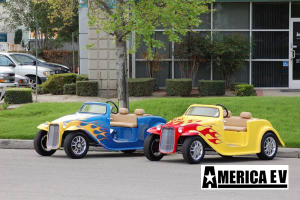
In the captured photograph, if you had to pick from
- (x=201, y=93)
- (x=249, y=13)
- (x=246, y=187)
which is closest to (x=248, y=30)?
(x=249, y=13)

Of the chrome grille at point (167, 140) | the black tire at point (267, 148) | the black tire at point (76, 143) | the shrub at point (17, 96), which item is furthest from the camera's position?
the shrub at point (17, 96)

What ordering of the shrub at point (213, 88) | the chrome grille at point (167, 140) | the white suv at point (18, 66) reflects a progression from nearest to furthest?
1. the chrome grille at point (167, 140)
2. the shrub at point (213, 88)
3. the white suv at point (18, 66)

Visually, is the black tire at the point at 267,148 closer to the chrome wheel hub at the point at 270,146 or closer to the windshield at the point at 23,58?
the chrome wheel hub at the point at 270,146

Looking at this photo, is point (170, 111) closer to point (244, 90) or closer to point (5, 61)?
point (244, 90)

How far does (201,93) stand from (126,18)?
7.59 m

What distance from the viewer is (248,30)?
26188mm

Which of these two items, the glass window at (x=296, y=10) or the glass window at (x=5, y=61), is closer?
the glass window at (x=296, y=10)

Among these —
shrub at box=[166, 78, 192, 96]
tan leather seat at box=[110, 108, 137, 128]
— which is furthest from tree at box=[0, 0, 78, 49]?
tan leather seat at box=[110, 108, 137, 128]

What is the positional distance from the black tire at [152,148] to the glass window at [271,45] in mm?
14087

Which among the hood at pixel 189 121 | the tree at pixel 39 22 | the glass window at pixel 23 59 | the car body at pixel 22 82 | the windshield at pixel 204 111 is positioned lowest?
the hood at pixel 189 121

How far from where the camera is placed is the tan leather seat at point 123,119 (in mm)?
13836

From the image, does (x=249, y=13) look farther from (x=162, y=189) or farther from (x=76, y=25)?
(x=76, y=25)

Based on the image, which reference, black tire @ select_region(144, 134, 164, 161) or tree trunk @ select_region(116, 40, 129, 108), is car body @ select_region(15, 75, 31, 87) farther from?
black tire @ select_region(144, 134, 164, 161)

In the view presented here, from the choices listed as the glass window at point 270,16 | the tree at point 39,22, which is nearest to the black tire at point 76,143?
the glass window at point 270,16
